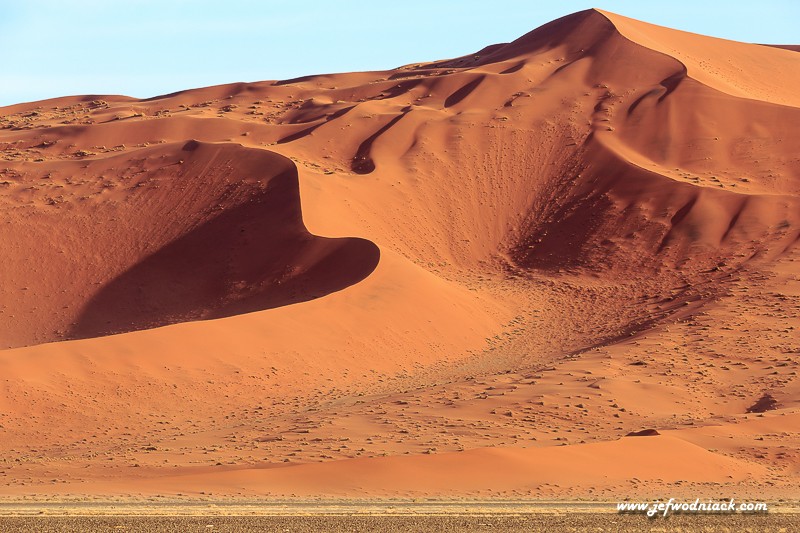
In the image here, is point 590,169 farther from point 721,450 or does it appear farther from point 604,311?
point 721,450

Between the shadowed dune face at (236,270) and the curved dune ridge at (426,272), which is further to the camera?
the shadowed dune face at (236,270)

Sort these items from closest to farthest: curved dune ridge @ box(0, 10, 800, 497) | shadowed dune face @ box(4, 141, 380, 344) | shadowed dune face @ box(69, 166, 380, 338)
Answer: curved dune ridge @ box(0, 10, 800, 497) → shadowed dune face @ box(69, 166, 380, 338) → shadowed dune face @ box(4, 141, 380, 344)

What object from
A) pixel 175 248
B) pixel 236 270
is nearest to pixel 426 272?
pixel 236 270

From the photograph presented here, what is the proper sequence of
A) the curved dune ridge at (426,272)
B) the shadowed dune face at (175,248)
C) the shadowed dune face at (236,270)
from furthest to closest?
the shadowed dune face at (175,248) < the shadowed dune face at (236,270) < the curved dune ridge at (426,272)

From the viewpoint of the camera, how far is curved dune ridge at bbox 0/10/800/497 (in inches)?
900

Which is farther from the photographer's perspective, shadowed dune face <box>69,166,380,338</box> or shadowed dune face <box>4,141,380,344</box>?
shadowed dune face <box>4,141,380,344</box>

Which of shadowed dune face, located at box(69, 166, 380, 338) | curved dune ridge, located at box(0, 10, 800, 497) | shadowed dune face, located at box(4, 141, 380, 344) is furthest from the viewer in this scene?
shadowed dune face, located at box(4, 141, 380, 344)

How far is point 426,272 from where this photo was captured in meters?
37.2

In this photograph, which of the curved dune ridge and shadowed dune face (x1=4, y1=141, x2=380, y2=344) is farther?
shadowed dune face (x1=4, y1=141, x2=380, y2=344)

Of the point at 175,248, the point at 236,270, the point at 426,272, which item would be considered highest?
the point at 175,248

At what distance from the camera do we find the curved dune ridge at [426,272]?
75.0ft

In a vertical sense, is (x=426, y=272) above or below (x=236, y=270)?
below

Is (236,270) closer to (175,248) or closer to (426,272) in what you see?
(175,248)

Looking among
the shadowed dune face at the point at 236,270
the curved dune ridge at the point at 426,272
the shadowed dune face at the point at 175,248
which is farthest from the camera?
the shadowed dune face at the point at 175,248
